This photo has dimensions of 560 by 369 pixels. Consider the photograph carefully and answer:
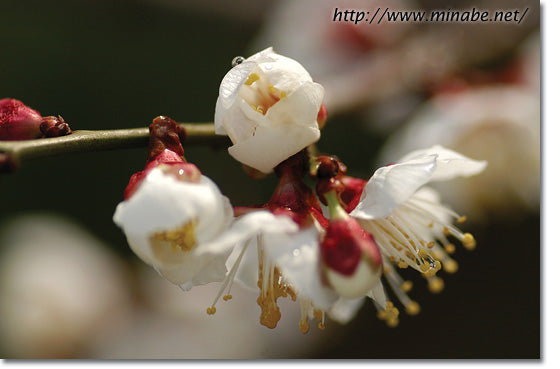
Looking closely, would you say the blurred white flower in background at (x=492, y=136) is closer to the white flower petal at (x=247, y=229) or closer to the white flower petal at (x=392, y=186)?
the white flower petal at (x=392, y=186)

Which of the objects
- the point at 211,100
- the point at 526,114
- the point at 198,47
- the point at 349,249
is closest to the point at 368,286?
the point at 349,249

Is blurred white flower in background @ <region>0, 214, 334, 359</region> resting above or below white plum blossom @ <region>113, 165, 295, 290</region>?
below

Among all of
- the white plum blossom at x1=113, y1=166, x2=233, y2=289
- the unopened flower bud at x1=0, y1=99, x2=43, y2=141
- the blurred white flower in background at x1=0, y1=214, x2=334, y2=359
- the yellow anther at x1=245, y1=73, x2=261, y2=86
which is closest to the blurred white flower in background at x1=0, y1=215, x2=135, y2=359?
the blurred white flower in background at x1=0, y1=214, x2=334, y2=359

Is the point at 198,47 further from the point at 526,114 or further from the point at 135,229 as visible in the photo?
the point at 135,229

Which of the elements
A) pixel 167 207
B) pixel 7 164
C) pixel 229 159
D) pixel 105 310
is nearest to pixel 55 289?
pixel 105 310

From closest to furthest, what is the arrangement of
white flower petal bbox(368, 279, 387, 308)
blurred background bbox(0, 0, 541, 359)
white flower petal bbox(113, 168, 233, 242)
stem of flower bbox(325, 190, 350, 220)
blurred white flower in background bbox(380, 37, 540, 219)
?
white flower petal bbox(113, 168, 233, 242), stem of flower bbox(325, 190, 350, 220), white flower petal bbox(368, 279, 387, 308), blurred white flower in background bbox(380, 37, 540, 219), blurred background bbox(0, 0, 541, 359)

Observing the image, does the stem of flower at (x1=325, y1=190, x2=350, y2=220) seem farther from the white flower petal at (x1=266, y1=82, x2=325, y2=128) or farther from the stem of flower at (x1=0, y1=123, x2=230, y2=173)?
the stem of flower at (x1=0, y1=123, x2=230, y2=173)

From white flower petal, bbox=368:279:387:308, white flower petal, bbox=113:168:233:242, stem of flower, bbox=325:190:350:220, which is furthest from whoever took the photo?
white flower petal, bbox=368:279:387:308
